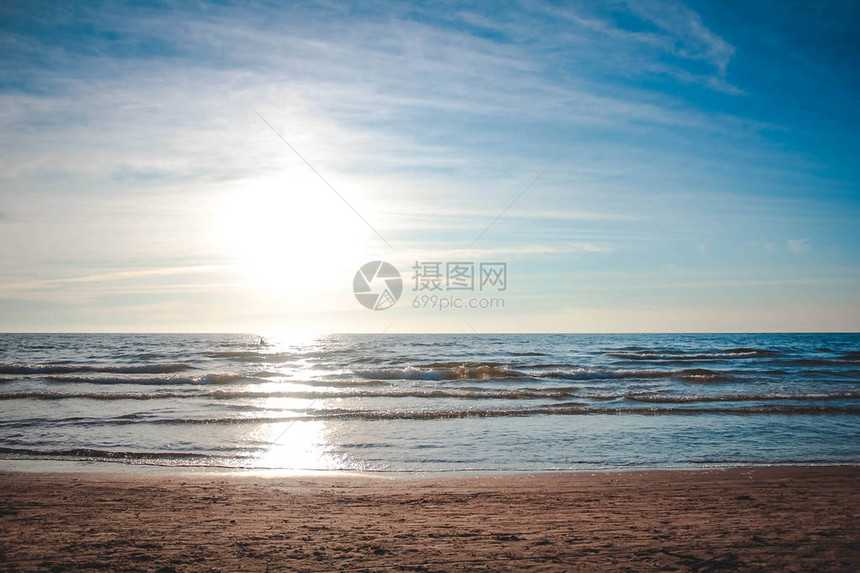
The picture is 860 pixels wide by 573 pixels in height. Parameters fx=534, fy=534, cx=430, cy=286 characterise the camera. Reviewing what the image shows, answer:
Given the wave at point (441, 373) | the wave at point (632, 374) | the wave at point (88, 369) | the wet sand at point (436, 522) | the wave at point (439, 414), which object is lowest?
the wave at point (88, 369)

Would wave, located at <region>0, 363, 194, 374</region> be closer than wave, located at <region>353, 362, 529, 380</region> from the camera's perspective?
No

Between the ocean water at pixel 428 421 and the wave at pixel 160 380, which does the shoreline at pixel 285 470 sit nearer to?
the ocean water at pixel 428 421

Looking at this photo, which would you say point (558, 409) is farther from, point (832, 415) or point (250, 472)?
point (250, 472)

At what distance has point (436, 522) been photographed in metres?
5.97

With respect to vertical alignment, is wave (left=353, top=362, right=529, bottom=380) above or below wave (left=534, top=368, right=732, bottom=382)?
below

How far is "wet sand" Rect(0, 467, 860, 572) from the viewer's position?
4824 mm

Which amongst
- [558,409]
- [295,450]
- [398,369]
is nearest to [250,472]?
[295,450]

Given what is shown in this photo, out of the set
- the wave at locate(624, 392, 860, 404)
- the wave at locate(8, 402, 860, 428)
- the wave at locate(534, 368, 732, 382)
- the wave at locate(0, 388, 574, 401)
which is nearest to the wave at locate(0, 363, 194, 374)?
the wave at locate(0, 388, 574, 401)

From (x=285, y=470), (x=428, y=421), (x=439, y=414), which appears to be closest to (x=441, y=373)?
(x=439, y=414)

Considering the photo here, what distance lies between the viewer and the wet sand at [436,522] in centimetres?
482

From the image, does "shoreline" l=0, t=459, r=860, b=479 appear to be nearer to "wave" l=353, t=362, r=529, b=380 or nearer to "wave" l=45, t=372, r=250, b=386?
"wave" l=45, t=372, r=250, b=386

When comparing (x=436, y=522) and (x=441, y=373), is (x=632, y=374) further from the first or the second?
(x=436, y=522)

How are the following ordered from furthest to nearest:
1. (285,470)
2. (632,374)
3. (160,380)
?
(632,374) → (160,380) → (285,470)

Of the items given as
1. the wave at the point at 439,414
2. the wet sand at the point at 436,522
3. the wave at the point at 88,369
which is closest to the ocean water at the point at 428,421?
the wave at the point at 439,414
